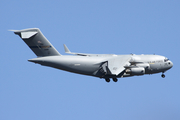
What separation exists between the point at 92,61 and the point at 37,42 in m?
4.59

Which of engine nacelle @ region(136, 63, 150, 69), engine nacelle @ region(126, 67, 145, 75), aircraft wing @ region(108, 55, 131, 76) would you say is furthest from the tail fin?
engine nacelle @ region(136, 63, 150, 69)

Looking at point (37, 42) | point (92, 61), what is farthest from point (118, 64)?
point (37, 42)

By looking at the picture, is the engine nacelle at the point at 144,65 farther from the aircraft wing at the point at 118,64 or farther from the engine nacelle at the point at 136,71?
the aircraft wing at the point at 118,64

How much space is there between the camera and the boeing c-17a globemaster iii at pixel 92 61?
23.3 meters

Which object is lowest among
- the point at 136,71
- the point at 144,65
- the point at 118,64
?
the point at 136,71

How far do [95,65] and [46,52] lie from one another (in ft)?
13.2

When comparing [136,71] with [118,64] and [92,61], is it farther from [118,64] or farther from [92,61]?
[92,61]

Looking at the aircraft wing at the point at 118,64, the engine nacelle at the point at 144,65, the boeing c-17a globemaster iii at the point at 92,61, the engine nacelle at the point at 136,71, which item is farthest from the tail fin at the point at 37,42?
the engine nacelle at the point at 144,65

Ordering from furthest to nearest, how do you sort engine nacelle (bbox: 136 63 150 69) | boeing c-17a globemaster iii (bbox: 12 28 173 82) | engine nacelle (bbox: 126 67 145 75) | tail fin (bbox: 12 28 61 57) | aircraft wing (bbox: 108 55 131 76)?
engine nacelle (bbox: 136 63 150 69)
engine nacelle (bbox: 126 67 145 75)
aircraft wing (bbox: 108 55 131 76)
boeing c-17a globemaster iii (bbox: 12 28 173 82)
tail fin (bbox: 12 28 61 57)

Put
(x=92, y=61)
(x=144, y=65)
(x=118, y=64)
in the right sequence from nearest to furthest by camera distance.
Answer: (x=118, y=64)
(x=92, y=61)
(x=144, y=65)

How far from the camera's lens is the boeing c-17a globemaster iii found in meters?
23.3

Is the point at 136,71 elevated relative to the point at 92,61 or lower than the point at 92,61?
lower

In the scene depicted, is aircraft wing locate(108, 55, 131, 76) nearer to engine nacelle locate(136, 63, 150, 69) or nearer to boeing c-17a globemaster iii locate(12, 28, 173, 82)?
boeing c-17a globemaster iii locate(12, 28, 173, 82)

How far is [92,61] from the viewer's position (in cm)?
2477
